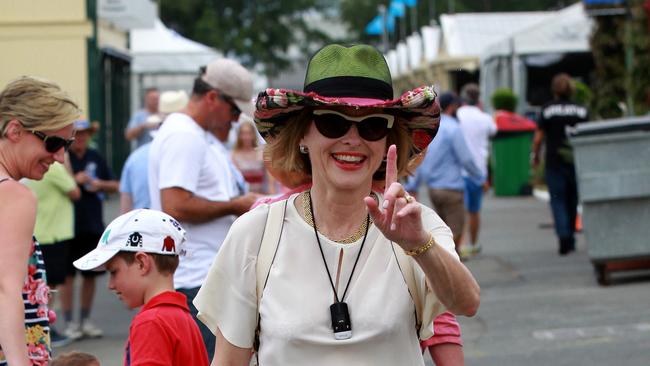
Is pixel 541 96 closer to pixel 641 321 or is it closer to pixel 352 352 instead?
pixel 641 321

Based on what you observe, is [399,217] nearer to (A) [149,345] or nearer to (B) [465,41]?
(A) [149,345]

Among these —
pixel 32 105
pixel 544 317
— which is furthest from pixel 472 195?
pixel 32 105

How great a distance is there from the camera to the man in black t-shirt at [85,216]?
10.6m

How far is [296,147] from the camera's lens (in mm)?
3758

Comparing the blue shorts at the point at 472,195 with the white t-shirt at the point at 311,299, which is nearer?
the white t-shirt at the point at 311,299

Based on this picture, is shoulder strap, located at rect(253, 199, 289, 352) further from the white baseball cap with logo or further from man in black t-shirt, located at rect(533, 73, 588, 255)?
man in black t-shirt, located at rect(533, 73, 588, 255)

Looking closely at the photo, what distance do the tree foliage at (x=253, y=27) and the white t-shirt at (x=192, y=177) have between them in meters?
48.5

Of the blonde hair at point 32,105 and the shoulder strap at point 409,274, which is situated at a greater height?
the blonde hair at point 32,105

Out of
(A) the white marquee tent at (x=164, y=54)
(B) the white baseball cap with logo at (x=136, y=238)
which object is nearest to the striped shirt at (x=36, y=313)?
(B) the white baseball cap with logo at (x=136, y=238)

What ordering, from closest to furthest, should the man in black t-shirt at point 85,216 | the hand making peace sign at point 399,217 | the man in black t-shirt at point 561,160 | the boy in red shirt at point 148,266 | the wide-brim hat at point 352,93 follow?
1. the hand making peace sign at point 399,217
2. the wide-brim hat at point 352,93
3. the boy in red shirt at point 148,266
4. the man in black t-shirt at point 85,216
5. the man in black t-shirt at point 561,160

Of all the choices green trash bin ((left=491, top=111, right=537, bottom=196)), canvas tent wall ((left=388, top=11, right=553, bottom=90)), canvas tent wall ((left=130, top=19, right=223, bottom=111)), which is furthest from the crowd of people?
canvas tent wall ((left=388, top=11, right=553, bottom=90))

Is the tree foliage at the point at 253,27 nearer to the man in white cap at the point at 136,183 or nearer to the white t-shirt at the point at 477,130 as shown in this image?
the white t-shirt at the point at 477,130

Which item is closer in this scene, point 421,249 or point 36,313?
point 421,249

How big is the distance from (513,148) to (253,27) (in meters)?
33.1
